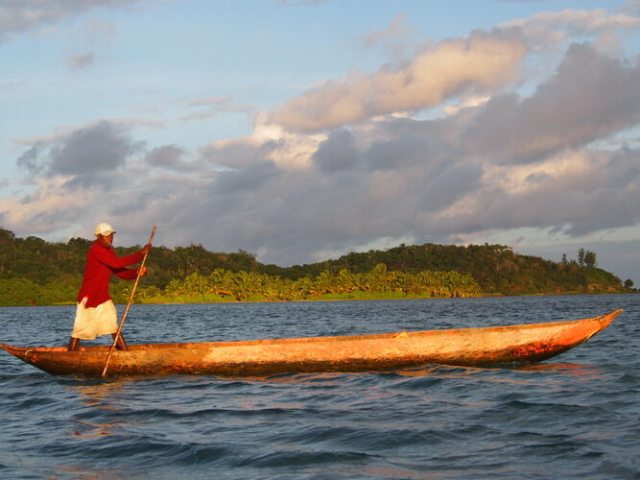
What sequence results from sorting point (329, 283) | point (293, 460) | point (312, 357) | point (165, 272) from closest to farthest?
point (293, 460) → point (312, 357) → point (329, 283) → point (165, 272)

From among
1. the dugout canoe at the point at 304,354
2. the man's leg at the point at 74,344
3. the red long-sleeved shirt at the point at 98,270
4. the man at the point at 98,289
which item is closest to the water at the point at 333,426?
the dugout canoe at the point at 304,354

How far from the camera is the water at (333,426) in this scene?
8078mm

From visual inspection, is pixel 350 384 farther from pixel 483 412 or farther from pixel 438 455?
pixel 438 455

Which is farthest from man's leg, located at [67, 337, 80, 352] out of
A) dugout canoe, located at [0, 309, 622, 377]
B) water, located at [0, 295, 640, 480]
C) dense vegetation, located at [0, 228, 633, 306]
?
dense vegetation, located at [0, 228, 633, 306]

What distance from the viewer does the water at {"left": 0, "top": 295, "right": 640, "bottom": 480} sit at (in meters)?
8.08

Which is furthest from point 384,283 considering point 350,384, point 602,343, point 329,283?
point 350,384

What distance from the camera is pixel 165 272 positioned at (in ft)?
569

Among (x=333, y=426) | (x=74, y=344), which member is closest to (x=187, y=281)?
(x=74, y=344)

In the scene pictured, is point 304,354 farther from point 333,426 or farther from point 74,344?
point 333,426

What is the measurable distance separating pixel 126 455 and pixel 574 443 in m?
4.85

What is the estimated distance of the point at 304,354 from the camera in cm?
1471

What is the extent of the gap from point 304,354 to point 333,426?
4.71 metres

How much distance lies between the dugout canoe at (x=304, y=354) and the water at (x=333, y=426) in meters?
0.33

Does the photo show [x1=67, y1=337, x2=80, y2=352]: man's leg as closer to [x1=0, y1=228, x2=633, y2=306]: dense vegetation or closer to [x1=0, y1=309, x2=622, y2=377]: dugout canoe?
[x1=0, y1=309, x2=622, y2=377]: dugout canoe
